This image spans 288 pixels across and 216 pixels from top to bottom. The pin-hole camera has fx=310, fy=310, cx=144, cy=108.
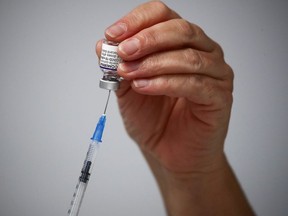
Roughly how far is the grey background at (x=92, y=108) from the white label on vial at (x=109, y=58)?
2.30 ft

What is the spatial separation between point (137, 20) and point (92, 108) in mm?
760

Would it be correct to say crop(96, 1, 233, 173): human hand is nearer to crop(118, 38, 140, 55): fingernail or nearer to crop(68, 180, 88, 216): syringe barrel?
crop(118, 38, 140, 55): fingernail

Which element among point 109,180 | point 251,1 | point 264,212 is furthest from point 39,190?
point 251,1

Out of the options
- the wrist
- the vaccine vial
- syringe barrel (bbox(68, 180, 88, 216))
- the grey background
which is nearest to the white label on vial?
the vaccine vial

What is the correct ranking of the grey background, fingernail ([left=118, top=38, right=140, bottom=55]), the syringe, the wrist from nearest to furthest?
fingernail ([left=118, top=38, right=140, bottom=55]) < the syringe < the wrist < the grey background

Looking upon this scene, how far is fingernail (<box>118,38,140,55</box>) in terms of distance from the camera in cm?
65

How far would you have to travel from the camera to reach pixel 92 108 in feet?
4.62

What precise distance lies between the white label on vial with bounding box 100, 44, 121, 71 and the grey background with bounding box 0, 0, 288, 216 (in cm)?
70

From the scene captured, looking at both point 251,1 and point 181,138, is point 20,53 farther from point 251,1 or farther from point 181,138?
point 251,1

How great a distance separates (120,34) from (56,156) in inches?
36.6

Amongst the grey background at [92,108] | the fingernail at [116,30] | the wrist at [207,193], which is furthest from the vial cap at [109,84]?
the grey background at [92,108]

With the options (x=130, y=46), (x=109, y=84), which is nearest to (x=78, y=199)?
(x=109, y=84)

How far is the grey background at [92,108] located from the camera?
1.34 meters

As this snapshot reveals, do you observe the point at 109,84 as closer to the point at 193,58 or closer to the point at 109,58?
the point at 109,58
